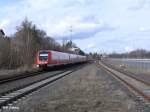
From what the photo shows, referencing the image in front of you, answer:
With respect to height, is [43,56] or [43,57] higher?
[43,56]

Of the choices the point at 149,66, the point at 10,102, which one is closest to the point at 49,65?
the point at 149,66

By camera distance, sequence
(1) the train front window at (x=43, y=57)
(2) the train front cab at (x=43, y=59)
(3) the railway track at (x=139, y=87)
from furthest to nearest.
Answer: (1) the train front window at (x=43, y=57)
(2) the train front cab at (x=43, y=59)
(3) the railway track at (x=139, y=87)

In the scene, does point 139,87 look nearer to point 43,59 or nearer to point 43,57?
point 43,59

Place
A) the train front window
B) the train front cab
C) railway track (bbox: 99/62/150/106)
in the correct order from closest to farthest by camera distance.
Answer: railway track (bbox: 99/62/150/106) → the train front cab → the train front window

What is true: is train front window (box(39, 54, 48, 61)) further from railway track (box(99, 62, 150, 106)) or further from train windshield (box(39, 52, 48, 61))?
railway track (box(99, 62, 150, 106))

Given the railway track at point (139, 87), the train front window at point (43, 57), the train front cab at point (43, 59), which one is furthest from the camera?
the train front window at point (43, 57)

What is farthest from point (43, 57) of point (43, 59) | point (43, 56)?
point (43, 59)

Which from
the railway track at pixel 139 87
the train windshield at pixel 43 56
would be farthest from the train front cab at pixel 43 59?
the railway track at pixel 139 87

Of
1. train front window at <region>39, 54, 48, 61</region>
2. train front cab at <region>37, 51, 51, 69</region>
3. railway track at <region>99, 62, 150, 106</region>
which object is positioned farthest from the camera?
train front window at <region>39, 54, 48, 61</region>

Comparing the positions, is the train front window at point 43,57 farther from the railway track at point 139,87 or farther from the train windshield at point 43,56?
the railway track at point 139,87

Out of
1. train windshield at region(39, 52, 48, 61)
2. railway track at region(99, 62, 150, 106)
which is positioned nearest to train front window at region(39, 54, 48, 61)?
train windshield at region(39, 52, 48, 61)

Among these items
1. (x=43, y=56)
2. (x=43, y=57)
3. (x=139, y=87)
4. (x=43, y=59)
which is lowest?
(x=139, y=87)

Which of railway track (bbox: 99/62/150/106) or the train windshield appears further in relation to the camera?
the train windshield

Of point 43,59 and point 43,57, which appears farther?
point 43,57
